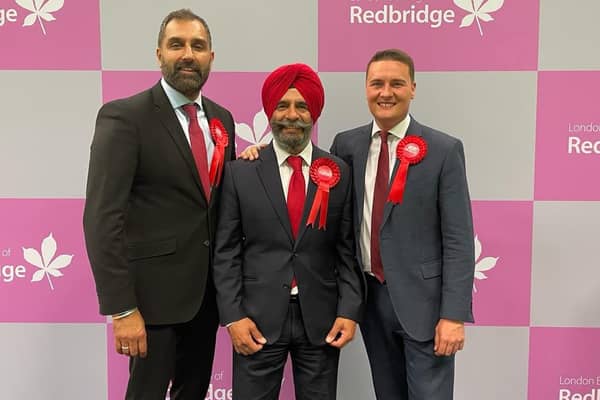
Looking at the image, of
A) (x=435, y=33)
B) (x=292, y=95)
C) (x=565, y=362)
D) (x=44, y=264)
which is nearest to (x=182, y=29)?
(x=292, y=95)

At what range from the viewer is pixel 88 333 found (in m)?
2.81

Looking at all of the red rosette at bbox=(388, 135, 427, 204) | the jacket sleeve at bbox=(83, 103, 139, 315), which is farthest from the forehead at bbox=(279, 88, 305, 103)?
the jacket sleeve at bbox=(83, 103, 139, 315)

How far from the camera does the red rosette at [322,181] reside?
6.21ft

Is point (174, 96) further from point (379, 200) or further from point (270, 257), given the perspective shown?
point (379, 200)

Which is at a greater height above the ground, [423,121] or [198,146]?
[423,121]

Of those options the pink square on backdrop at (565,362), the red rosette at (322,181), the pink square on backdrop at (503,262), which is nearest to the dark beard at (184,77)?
the red rosette at (322,181)

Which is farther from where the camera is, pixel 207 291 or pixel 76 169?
pixel 76 169

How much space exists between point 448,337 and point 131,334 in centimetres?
107

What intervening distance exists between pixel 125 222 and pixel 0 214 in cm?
123

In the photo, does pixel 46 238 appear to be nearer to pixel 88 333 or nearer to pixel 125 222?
pixel 88 333

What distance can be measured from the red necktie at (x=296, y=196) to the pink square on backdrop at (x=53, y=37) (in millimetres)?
1328

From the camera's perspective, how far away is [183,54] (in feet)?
6.35

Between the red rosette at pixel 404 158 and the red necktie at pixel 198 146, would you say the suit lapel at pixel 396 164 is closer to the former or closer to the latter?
the red rosette at pixel 404 158

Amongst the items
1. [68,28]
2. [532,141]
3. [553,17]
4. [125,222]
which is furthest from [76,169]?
[553,17]
